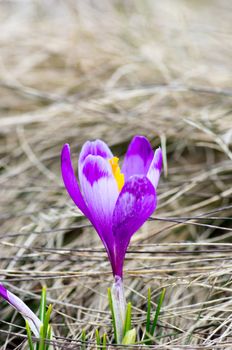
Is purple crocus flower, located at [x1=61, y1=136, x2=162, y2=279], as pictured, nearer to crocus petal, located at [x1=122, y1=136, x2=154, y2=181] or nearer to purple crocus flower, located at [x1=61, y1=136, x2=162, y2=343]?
purple crocus flower, located at [x1=61, y1=136, x2=162, y2=343]

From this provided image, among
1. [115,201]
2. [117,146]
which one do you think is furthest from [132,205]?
[117,146]

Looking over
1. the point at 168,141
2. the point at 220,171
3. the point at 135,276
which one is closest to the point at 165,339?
the point at 135,276

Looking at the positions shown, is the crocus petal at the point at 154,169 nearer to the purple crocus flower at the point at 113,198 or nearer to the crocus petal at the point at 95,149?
the purple crocus flower at the point at 113,198

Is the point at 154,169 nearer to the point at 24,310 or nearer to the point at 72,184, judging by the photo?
the point at 72,184

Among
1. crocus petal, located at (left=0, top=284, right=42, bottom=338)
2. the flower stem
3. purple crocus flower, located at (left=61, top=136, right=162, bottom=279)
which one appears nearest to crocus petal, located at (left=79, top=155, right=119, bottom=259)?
purple crocus flower, located at (left=61, top=136, right=162, bottom=279)

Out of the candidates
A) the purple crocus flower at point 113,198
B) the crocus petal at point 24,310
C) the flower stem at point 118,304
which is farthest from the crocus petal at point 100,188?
the crocus petal at point 24,310

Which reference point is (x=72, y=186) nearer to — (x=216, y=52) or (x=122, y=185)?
(x=122, y=185)
